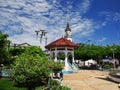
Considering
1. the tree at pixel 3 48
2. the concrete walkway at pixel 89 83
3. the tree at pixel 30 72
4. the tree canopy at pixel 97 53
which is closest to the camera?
the concrete walkway at pixel 89 83

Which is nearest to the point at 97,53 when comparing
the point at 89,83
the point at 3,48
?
the point at 3,48

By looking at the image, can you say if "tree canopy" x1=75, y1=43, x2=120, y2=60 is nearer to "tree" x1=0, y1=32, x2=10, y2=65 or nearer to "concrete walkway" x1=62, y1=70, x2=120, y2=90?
"concrete walkway" x1=62, y1=70, x2=120, y2=90

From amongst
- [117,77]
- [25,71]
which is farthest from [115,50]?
[25,71]

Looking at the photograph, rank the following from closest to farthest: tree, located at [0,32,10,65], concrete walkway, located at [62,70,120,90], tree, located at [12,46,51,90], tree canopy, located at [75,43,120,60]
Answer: concrete walkway, located at [62,70,120,90] → tree, located at [12,46,51,90] → tree, located at [0,32,10,65] → tree canopy, located at [75,43,120,60]

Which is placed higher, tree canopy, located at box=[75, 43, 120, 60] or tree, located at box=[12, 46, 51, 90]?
tree canopy, located at box=[75, 43, 120, 60]

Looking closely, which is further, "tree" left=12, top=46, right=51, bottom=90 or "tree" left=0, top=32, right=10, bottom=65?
"tree" left=0, top=32, right=10, bottom=65

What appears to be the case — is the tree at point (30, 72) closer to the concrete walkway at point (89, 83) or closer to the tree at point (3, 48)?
the concrete walkway at point (89, 83)

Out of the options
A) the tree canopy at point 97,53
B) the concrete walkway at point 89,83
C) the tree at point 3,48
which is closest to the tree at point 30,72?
the concrete walkway at point 89,83

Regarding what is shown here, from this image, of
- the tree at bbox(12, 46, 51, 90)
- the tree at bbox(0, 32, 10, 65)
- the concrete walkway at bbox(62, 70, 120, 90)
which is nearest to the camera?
the concrete walkway at bbox(62, 70, 120, 90)

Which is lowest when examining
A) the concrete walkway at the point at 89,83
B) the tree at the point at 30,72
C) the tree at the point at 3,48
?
the concrete walkway at the point at 89,83

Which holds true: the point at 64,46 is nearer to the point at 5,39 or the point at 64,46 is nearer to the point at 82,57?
the point at 5,39

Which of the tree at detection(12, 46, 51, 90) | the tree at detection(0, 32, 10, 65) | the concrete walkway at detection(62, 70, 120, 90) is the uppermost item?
the tree at detection(0, 32, 10, 65)

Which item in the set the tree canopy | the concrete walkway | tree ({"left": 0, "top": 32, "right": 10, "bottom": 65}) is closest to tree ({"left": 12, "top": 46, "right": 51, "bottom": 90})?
the concrete walkway

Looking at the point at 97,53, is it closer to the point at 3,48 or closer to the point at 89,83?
the point at 3,48
